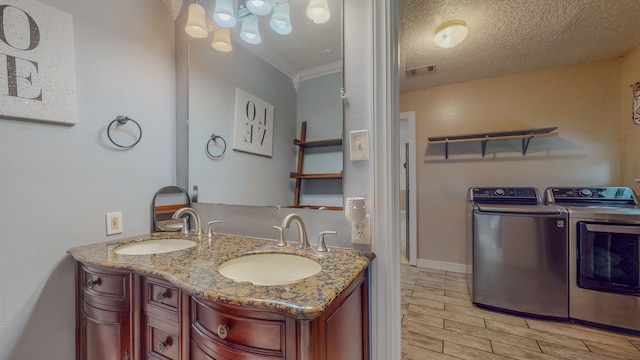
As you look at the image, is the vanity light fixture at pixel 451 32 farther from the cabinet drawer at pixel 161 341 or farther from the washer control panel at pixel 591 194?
the cabinet drawer at pixel 161 341

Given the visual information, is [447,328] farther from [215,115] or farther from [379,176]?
[215,115]

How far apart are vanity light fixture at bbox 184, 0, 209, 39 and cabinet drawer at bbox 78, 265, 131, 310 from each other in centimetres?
133

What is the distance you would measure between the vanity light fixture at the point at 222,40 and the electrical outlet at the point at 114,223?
1.13m

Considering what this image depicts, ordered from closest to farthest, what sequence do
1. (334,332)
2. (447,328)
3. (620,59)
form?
(334,332), (447,328), (620,59)

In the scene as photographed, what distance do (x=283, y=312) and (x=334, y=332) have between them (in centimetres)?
23

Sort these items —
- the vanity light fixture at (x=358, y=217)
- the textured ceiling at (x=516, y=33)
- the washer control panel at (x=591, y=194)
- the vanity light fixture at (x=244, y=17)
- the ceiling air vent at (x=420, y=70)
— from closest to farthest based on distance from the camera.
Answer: the vanity light fixture at (x=358, y=217) → the vanity light fixture at (x=244, y=17) → the textured ceiling at (x=516, y=33) → the washer control panel at (x=591, y=194) → the ceiling air vent at (x=420, y=70)

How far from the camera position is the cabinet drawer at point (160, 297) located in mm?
860

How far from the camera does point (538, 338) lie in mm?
1769

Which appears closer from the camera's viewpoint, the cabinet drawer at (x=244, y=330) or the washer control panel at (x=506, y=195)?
the cabinet drawer at (x=244, y=330)

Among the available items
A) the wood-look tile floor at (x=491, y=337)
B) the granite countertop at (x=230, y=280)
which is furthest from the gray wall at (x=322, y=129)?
the wood-look tile floor at (x=491, y=337)

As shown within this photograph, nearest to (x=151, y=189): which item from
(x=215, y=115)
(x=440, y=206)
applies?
(x=215, y=115)

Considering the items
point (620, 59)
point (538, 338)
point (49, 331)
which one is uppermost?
point (620, 59)

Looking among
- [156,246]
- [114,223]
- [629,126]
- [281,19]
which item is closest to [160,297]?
[156,246]

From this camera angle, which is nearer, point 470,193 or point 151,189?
point 151,189
